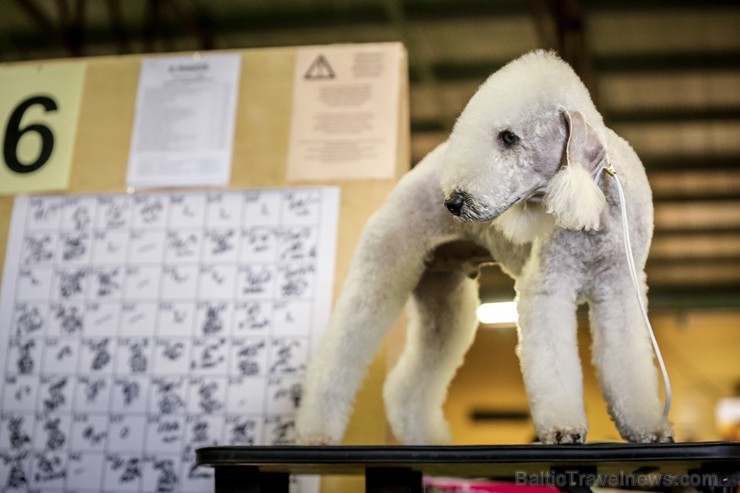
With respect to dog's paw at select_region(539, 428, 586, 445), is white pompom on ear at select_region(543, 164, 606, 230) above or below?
above

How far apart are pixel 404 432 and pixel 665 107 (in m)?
3.90

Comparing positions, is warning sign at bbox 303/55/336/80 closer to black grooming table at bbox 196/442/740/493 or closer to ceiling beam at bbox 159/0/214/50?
black grooming table at bbox 196/442/740/493

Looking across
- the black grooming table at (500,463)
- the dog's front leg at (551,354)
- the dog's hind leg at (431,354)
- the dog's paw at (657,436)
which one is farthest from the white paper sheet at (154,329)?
the dog's paw at (657,436)

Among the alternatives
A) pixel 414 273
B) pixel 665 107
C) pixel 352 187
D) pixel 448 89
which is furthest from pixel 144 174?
pixel 665 107

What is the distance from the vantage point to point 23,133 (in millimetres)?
2104

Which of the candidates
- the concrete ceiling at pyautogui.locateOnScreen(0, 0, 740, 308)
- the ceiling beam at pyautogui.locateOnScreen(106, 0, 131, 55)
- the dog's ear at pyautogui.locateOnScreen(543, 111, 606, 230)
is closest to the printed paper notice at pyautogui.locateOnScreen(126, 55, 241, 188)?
the dog's ear at pyautogui.locateOnScreen(543, 111, 606, 230)

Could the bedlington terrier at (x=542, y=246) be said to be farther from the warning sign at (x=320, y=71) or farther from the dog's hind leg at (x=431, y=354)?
the warning sign at (x=320, y=71)

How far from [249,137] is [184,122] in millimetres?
172

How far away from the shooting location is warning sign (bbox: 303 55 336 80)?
6.50 ft

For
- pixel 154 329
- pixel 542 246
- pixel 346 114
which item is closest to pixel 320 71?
pixel 346 114

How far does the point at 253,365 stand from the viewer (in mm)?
1816

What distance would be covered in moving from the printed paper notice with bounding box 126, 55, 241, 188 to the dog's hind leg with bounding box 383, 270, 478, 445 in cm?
61

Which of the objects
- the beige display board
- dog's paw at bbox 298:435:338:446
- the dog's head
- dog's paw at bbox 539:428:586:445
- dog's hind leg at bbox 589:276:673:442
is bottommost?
dog's paw at bbox 539:428:586:445

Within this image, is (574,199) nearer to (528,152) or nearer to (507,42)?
(528,152)
